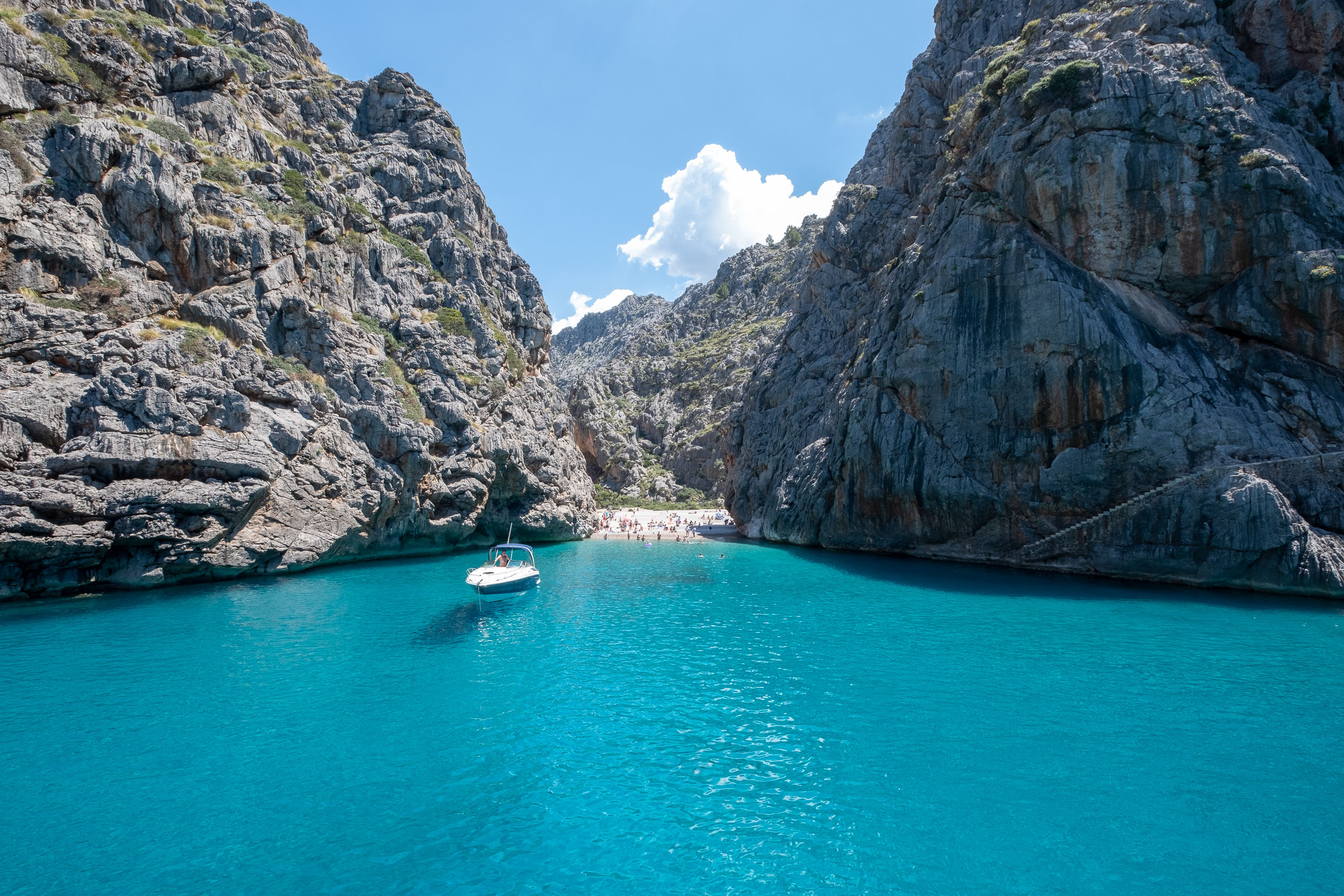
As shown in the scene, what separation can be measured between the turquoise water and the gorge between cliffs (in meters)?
7.45

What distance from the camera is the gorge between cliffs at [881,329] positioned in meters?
32.3

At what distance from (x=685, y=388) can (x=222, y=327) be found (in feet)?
281

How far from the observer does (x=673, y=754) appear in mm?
15242

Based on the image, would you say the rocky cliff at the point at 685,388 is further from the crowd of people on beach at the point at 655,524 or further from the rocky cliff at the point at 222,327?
the rocky cliff at the point at 222,327

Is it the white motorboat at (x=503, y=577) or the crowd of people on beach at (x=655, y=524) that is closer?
the white motorboat at (x=503, y=577)

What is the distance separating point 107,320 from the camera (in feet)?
111

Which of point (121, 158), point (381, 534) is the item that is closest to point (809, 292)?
point (381, 534)

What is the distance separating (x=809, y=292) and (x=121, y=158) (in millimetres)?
59129

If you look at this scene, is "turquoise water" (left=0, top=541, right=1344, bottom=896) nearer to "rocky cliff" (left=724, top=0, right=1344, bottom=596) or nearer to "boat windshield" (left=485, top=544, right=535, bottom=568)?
"boat windshield" (left=485, top=544, right=535, bottom=568)

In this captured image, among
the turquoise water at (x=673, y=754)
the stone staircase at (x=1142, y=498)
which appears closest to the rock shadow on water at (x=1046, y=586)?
the stone staircase at (x=1142, y=498)

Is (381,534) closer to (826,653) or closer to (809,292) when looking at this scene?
Answer: (826,653)

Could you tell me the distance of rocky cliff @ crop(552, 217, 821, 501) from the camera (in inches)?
4063

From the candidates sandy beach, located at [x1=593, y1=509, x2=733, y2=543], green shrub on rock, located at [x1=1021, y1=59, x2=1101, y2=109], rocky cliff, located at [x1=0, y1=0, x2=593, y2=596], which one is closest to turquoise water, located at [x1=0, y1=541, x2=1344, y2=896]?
rocky cliff, located at [x1=0, y1=0, x2=593, y2=596]

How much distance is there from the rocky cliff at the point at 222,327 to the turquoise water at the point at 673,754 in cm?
739
